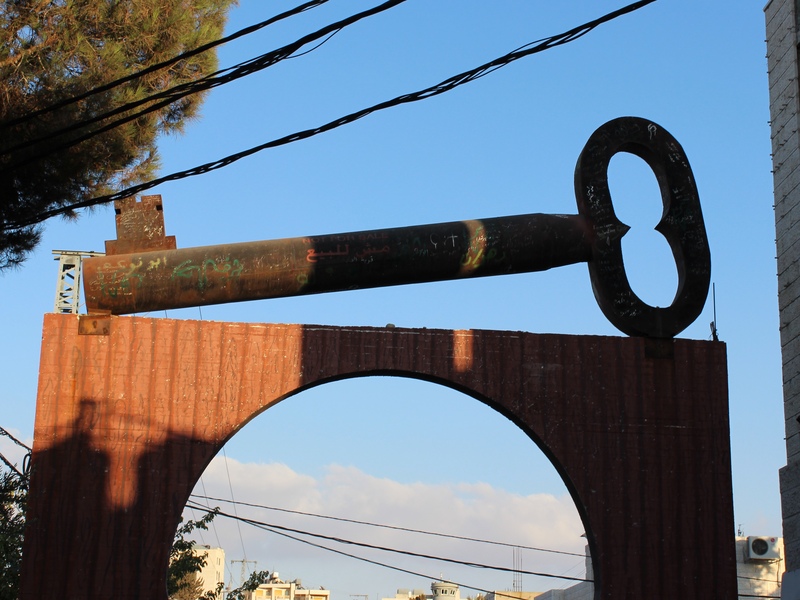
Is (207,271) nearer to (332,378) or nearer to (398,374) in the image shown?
(332,378)

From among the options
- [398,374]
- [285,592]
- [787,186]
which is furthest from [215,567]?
[398,374]

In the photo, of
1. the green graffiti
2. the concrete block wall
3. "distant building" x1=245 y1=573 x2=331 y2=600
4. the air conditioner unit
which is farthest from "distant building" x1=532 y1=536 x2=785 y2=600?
the green graffiti

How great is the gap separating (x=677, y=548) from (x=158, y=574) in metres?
3.96

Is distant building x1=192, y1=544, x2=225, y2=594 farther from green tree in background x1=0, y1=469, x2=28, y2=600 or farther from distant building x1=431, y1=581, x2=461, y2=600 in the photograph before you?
green tree in background x1=0, y1=469, x2=28, y2=600

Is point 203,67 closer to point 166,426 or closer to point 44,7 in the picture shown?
point 44,7

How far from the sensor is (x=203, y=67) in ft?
44.9

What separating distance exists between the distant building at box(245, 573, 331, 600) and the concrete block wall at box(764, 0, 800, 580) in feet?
156

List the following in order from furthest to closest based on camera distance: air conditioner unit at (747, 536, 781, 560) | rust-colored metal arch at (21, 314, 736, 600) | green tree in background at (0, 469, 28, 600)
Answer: air conditioner unit at (747, 536, 781, 560)
green tree in background at (0, 469, 28, 600)
rust-colored metal arch at (21, 314, 736, 600)

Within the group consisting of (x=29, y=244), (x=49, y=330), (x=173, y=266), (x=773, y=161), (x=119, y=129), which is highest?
(x=773, y=161)

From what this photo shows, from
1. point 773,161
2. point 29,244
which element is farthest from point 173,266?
point 773,161

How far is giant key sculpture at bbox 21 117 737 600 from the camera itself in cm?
824

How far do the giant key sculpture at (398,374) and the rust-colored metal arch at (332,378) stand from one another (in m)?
0.01

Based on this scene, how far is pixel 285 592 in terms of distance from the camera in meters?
67.1

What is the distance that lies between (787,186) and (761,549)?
25021mm
